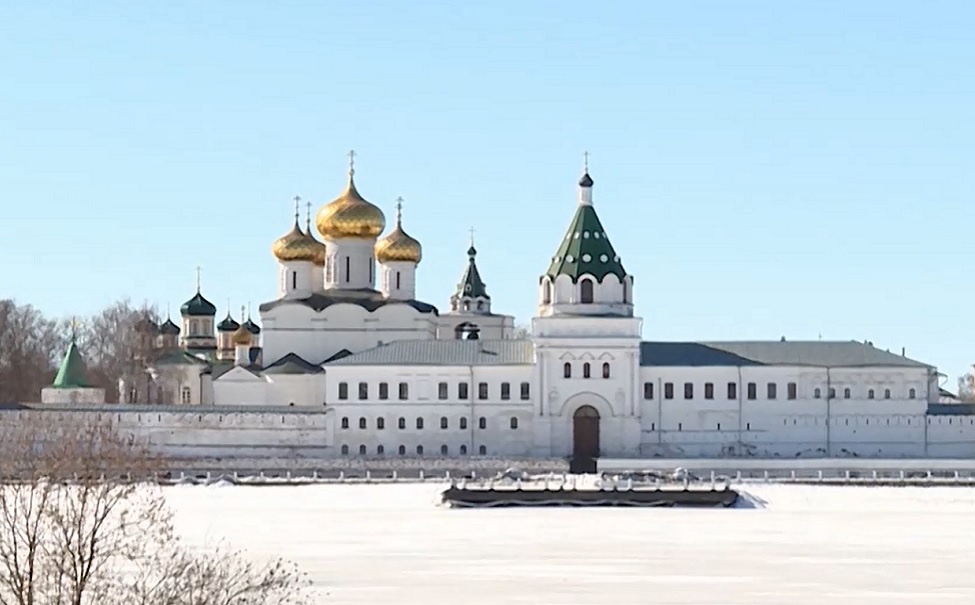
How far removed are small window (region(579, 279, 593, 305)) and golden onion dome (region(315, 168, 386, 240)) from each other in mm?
8488

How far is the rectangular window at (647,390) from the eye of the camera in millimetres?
54156

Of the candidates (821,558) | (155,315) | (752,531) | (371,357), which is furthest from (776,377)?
(155,315)

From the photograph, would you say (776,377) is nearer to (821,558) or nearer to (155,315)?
(821,558)

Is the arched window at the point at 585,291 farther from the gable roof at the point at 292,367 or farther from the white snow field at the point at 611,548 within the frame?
the white snow field at the point at 611,548

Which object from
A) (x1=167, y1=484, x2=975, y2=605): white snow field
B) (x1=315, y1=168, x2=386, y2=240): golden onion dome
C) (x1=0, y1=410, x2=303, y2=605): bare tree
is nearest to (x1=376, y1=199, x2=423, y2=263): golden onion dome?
(x1=315, y1=168, x2=386, y2=240): golden onion dome

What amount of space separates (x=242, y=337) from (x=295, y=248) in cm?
743

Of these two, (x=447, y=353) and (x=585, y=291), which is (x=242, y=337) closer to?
(x=447, y=353)

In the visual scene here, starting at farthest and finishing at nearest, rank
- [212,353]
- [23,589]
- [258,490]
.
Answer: [212,353]
[258,490]
[23,589]

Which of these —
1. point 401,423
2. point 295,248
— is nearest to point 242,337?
point 295,248

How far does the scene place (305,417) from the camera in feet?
178

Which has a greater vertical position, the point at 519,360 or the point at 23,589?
the point at 519,360

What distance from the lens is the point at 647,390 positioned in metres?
54.2

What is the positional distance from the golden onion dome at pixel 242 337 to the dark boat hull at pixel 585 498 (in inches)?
1062

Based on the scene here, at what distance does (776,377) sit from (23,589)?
3784 centimetres
